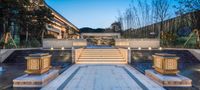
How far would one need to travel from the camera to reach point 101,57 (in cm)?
1792

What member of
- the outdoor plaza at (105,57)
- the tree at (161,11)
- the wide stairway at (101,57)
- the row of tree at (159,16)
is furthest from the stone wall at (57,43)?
Result: the tree at (161,11)

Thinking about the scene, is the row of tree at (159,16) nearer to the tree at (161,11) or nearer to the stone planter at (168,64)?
the tree at (161,11)

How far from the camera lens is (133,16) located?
44625 millimetres

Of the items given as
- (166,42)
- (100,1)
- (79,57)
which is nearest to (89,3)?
(100,1)

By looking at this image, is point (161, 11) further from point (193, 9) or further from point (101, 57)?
point (101, 57)

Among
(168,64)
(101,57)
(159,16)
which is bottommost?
(101,57)

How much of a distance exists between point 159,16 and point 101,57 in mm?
20259

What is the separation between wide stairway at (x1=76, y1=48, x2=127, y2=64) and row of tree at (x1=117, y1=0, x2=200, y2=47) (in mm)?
10490

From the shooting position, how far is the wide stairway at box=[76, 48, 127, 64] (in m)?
16.7

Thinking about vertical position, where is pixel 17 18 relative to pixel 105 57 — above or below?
above

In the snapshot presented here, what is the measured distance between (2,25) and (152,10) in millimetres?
22753

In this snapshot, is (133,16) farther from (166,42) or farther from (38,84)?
(38,84)

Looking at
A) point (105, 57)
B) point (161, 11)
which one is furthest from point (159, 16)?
point (105, 57)

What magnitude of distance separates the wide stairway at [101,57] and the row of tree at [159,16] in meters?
10.5
